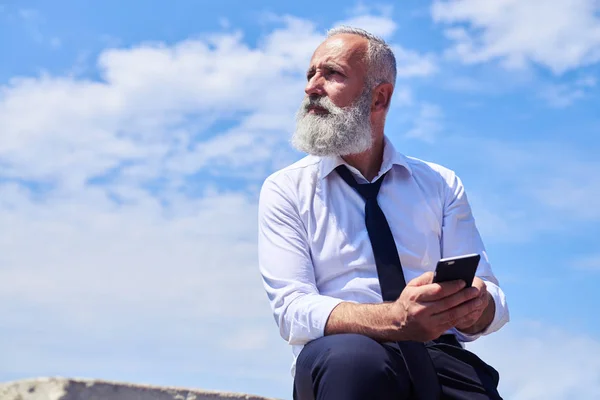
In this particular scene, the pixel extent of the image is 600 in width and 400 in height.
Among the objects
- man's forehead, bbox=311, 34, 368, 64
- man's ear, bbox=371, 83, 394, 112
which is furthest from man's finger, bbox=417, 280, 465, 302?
man's forehead, bbox=311, 34, 368, 64

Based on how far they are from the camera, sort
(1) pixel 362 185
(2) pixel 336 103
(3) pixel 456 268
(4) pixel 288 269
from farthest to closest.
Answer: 1. (2) pixel 336 103
2. (1) pixel 362 185
3. (4) pixel 288 269
4. (3) pixel 456 268

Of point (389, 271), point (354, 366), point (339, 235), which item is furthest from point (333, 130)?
point (354, 366)

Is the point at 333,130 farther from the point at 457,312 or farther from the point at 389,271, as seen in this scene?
the point at 457,312

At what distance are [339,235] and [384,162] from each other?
1.86 ft

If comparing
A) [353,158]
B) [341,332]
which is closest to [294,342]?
[341,332]

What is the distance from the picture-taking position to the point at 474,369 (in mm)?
3693

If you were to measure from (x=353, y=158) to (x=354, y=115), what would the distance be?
0.74 feet

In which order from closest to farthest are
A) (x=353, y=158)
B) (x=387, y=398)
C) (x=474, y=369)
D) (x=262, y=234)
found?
(x=387, y=398), (x=474, y=369), (x=262, y=234), (x=353, y=158)

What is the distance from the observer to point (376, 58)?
4363 mm

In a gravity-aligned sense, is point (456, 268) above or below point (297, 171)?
below

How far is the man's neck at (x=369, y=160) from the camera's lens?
425 centimetres

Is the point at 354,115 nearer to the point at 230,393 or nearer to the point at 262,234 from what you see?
the point at 262,234

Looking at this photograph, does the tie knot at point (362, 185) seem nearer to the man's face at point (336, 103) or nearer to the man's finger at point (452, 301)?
the man's face at point (336, 103)

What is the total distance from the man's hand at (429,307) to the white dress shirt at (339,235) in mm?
335
